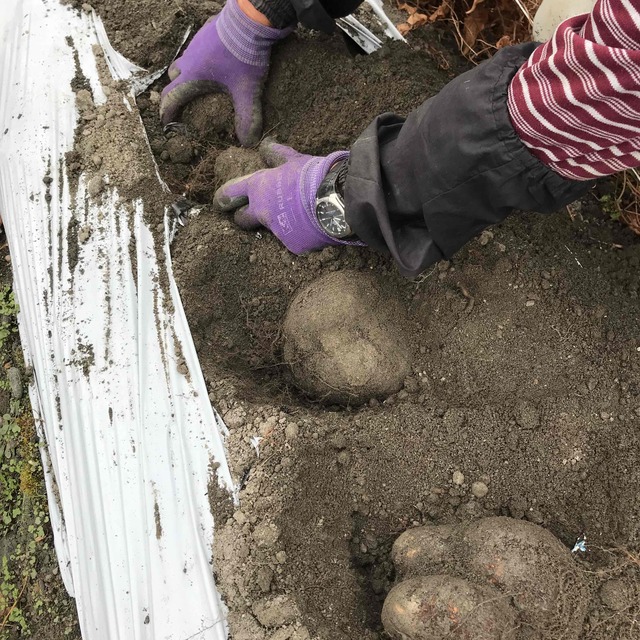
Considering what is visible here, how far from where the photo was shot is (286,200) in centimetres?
147

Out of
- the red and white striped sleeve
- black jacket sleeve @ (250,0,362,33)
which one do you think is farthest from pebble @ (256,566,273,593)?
black jacket sleeve @ (250,0,362,33)

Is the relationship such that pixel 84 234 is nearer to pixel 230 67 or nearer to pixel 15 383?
pixel 15 383

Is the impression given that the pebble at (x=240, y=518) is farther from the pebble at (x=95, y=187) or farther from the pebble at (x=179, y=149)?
the pebble at (x=179, y=149)

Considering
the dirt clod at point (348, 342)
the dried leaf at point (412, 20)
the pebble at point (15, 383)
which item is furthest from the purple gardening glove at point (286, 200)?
the pebble at point (15, 383)

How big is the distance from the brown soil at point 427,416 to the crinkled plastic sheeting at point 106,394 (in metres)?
0.08

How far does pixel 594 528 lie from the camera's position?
1.27 m

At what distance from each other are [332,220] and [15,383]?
107 centimetres

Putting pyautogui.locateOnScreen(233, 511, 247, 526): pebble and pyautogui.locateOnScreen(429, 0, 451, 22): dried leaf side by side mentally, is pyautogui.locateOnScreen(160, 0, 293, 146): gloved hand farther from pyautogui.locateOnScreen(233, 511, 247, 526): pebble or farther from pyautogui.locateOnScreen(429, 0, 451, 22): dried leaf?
pyautogui.locateOnScreen(233, 511, 247, 526): pebble

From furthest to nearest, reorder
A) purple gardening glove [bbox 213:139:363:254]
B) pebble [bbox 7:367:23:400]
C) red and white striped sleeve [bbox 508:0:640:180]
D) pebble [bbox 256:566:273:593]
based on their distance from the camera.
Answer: pebble [bbox 7:367:23:400], purple gardening glove [bbox 213:139:363:254], pebble [bbox 256:566:273:593], red and white striped sleeve [bbox 508:0:640:180]

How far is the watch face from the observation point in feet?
4.58

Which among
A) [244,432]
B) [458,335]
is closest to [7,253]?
[244,432]

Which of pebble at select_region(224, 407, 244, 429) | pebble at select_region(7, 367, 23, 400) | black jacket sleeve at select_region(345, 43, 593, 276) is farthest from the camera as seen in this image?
pebble at select_region(7, 367, 23, 400)

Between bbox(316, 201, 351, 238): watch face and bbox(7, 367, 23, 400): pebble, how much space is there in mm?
1032

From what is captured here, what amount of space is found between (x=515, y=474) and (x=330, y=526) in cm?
47
